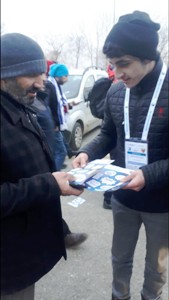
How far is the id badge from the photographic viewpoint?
175 centimetres

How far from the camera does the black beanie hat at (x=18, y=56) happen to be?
1.27 meters

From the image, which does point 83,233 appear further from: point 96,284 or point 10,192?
point 10,192

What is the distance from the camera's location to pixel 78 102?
6.72 metres

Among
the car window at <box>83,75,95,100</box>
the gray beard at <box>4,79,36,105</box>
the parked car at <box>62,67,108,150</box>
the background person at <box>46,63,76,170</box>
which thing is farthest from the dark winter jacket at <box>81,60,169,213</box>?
the car window at <box>83,75,95,100</box>

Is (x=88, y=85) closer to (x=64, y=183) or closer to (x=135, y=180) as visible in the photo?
(x=135, y=180)

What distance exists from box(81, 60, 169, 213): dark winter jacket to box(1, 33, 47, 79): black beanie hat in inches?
25.1

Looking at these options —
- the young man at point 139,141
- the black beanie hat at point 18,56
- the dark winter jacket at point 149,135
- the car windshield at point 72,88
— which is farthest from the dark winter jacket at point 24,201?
the car windshield at point 72,88

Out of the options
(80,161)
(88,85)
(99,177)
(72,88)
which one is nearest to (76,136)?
(72,88)

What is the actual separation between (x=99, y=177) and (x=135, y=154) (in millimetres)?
324

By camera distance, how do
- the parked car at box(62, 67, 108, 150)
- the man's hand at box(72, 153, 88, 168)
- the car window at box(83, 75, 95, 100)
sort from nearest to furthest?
the man's hand at box(72, 153, 88, 168) → the parked car at box(62, 67, 108, 150) → the car window at box(83, 75, 95, 100)

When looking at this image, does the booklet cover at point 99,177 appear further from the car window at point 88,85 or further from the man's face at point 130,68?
the car window at point 88,85

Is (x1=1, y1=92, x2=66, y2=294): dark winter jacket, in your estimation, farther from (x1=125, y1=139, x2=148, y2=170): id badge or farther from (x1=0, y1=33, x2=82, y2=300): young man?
(x1=125, y1=139, x2=148, y2=170): id badge

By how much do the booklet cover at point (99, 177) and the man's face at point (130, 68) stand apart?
0.48 metres

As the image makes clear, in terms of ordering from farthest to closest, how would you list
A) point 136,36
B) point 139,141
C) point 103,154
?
point 103,154 → point 139,141 → point 136,36
